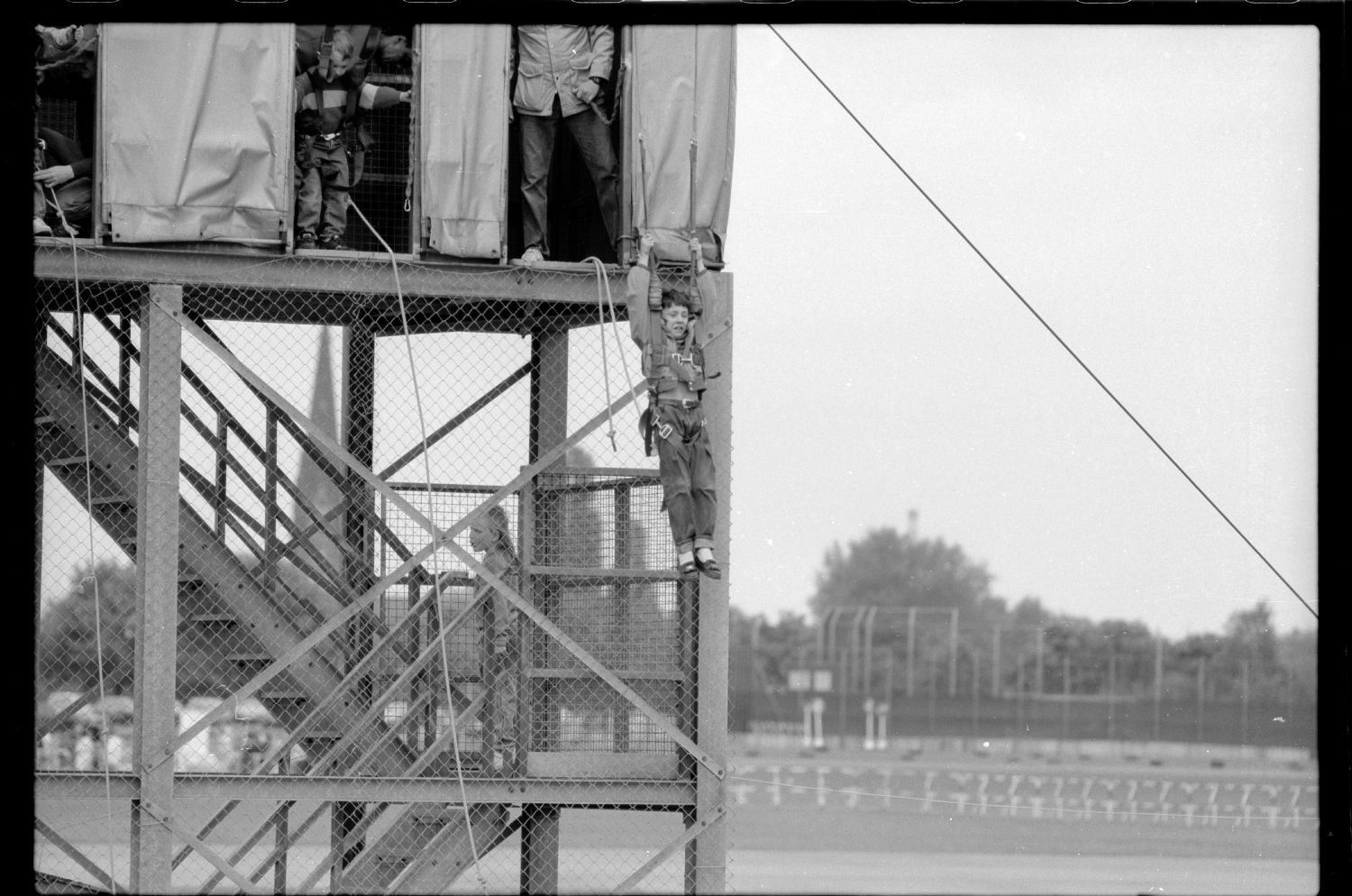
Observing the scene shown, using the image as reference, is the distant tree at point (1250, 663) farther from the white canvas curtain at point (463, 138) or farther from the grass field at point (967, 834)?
the white canvas curtain at point (463, 138)

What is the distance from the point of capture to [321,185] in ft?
43.0

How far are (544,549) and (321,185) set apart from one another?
3395 millimetres

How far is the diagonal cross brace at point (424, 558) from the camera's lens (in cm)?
1224

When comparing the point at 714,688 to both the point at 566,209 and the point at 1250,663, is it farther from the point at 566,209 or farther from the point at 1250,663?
the point at 1250,663

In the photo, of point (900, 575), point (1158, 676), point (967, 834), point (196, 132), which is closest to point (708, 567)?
point (196, 132)

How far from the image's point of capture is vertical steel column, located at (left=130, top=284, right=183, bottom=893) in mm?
12188

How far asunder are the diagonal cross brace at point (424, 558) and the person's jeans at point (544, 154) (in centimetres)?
160

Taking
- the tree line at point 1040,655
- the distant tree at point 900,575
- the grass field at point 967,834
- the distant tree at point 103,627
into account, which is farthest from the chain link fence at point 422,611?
the distant tree at point 900,575

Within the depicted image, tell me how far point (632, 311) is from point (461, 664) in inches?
152

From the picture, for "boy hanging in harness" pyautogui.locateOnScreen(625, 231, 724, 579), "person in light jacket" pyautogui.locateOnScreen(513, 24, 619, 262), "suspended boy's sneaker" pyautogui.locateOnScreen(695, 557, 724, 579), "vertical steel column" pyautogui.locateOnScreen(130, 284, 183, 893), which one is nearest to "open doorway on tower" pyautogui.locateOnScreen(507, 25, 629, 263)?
"person in light jacket" pyautogui.locateOnScreen(513, 24, 619, 262)

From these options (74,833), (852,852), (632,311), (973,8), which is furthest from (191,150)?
(852,852)

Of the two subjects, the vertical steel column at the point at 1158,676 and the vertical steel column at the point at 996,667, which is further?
the vertical steel column at the point at 996,667

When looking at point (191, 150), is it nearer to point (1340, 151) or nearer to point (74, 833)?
point (1340, 151)

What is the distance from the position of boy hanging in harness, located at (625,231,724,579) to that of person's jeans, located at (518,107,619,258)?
4.26 ft
